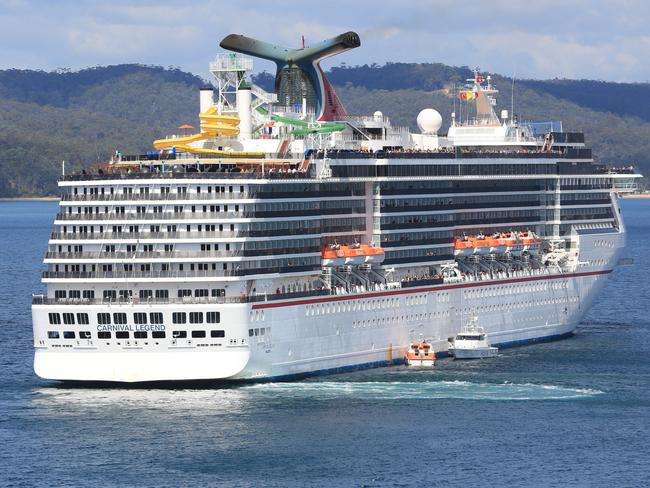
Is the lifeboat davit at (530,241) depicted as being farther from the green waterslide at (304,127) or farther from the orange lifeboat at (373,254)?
the green waterslide at (304,127)

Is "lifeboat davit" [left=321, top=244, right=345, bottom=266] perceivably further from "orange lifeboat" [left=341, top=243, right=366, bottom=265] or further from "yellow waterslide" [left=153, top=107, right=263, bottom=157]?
"yellow waterslide" [left=153, top=107, right=263, bottom=157]

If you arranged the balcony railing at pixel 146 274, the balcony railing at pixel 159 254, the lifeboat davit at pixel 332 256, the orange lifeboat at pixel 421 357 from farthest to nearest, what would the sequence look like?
the orange lifeboat at pixel 421 357, the lifeboat davit at pixel 332 256, the balcony railing at pixel 159 254, the balcony railing at pixel 146 274

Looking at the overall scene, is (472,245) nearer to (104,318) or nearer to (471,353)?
(471,353)

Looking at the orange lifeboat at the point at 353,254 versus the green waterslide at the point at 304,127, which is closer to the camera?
the orange lifeboat at the point at 353,254

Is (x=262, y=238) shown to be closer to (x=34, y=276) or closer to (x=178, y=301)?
(x=178, y=301)

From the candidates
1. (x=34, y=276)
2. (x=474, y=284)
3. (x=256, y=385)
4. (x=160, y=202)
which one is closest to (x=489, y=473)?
(x=256, y=385)

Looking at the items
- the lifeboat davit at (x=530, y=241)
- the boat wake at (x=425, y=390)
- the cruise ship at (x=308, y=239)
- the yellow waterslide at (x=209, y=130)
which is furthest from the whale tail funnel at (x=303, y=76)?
the boat wake at (x=425, y=390)

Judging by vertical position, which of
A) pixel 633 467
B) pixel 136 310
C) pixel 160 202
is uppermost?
pixel 160 202
